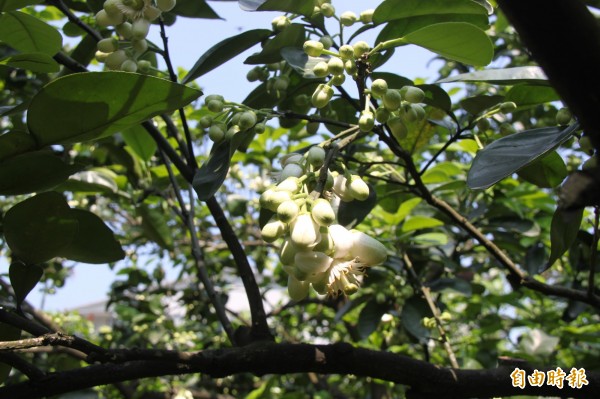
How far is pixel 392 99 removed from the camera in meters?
0.94

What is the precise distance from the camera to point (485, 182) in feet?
2.80

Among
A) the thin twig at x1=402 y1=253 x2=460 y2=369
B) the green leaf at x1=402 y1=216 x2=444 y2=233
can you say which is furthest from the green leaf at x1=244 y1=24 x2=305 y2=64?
the thin twig at x1=402 y1=253 x2=460 y2=369

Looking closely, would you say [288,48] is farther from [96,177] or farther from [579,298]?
[96,177]

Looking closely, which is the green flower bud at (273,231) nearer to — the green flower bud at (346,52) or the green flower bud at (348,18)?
the green flower bud at (346,52)

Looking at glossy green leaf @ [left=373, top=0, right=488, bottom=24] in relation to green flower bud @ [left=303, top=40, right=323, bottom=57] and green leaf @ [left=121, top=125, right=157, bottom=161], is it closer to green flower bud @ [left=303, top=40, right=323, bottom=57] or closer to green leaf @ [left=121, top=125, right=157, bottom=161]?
green flower bud @ [left=303, top=40, right=323, bottom=57]

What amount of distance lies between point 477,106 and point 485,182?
456 mm

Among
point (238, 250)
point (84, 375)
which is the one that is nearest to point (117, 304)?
point (238, 250)

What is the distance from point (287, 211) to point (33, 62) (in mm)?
524

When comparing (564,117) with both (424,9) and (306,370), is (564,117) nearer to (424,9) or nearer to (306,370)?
(424,9)

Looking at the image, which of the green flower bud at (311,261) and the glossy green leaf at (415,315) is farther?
the glossy green leaf at (415,315)

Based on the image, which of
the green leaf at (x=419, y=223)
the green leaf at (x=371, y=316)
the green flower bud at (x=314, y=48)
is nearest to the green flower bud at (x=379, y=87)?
the green flower bud at (x=314, y=48)

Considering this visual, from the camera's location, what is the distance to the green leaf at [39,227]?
88 cm

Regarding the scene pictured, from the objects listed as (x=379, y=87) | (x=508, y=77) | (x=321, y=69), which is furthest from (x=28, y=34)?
(x=508, y=77)

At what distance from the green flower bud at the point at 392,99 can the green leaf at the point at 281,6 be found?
0.98ft
